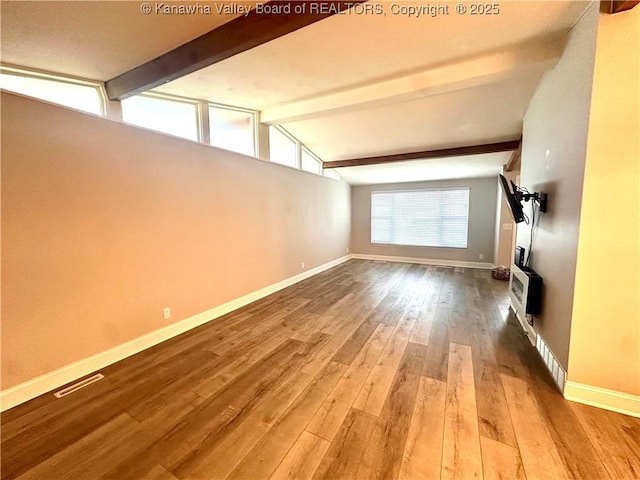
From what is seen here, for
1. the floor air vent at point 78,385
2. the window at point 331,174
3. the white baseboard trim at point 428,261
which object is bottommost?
the floor air vent at point 78,385

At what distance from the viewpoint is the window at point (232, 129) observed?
346cm

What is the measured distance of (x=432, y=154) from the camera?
16.3ft

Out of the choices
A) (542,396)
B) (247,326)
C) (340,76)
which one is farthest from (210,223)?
(542,396)

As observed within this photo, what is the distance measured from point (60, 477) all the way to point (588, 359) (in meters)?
3.19

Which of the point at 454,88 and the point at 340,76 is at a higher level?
the point at 340,76

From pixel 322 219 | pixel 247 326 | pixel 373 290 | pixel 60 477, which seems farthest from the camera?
pixel 322 219

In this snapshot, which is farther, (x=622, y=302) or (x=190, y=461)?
(x=622, y=302)

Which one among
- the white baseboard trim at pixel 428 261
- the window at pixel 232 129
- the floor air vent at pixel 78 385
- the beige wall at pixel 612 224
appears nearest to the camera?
the beige wall at pixel 612 224

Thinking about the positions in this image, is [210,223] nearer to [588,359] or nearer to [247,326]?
[247,326]

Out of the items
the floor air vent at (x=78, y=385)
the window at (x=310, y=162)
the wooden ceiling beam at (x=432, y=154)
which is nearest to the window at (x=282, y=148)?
the window at (x=310, y=162)

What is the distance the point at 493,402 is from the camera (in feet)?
5.78

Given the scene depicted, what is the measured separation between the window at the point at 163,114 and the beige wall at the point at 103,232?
0.29 m

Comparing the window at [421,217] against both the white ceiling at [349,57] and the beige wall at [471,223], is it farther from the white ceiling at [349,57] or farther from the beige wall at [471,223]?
the white ceiling at [349,57]

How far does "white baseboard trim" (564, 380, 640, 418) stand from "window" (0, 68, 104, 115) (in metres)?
4.31
